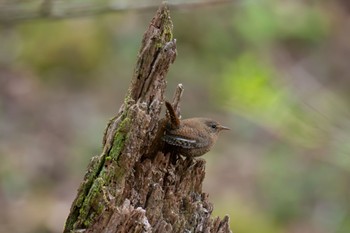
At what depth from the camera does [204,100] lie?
Answer: 1156 centimetres

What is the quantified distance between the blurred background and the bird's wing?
243 cm

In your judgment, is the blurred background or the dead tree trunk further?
the blurred background

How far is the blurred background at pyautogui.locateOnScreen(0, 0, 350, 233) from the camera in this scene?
9094mm

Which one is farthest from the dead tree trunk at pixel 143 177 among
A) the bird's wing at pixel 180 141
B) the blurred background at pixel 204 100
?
the blurred background at pixel 204 100

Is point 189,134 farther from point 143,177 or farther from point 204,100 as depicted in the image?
point 204,100

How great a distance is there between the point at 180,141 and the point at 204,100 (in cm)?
763

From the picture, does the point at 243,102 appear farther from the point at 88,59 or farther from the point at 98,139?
the point at 88,59

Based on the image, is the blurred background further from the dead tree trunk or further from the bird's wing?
the dead tree trunk

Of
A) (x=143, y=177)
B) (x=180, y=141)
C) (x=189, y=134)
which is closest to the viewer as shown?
(x=143, y=177)

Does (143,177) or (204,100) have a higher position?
(204,100)

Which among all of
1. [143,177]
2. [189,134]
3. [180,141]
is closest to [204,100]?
[189,134]

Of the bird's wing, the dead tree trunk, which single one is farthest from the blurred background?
the dead tree trunk

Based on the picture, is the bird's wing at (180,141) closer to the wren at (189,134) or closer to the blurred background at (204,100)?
the wren at (189,134)

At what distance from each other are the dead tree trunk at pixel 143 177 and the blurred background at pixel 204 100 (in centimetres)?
276
